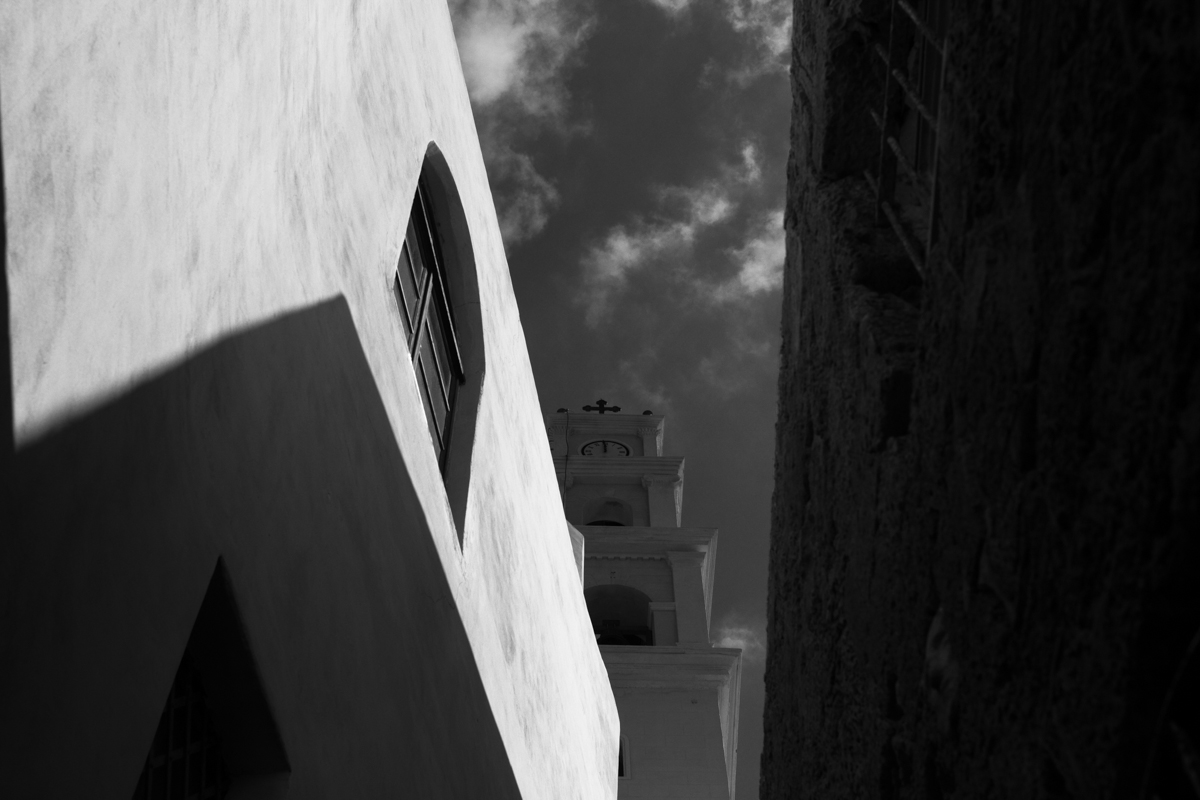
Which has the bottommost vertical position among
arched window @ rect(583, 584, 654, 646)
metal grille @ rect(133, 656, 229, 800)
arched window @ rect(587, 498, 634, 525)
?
metal grille @ rect(133, 656, 229, 800)

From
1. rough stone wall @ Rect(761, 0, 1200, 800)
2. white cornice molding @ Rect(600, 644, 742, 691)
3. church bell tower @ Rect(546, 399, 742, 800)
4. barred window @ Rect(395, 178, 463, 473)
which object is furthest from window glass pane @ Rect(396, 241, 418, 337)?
white cornice molding @ Rect(600, 644, 742, 691)

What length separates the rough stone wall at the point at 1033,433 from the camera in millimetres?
1316

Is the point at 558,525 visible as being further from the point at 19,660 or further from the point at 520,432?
the point at 19,660

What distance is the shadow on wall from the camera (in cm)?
233

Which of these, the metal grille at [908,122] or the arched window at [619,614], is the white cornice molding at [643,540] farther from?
the metal grille at [908,122]

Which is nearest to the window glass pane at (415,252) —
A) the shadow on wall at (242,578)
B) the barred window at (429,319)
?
the barred window at (429,319)

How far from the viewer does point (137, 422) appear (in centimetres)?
277

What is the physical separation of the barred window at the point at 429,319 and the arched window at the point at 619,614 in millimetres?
16191

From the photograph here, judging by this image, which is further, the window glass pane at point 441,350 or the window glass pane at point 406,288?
the window glass pane at point 441,350

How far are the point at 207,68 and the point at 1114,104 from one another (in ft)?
8.60

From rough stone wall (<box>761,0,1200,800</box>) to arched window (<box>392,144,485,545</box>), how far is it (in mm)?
4067

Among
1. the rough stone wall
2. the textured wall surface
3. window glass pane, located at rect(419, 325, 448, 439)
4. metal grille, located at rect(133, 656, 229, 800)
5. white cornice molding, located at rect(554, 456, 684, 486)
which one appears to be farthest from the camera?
white cornice molding, located at rect(554, 456, 684, 486)

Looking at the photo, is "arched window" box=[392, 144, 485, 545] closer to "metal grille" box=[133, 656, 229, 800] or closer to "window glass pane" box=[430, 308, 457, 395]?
"window glass pane" box=[430, 308, 457, 395]

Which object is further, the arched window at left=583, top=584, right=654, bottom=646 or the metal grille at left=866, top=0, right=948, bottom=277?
the arched window at left=583, top=584, right=654, bottom=646
